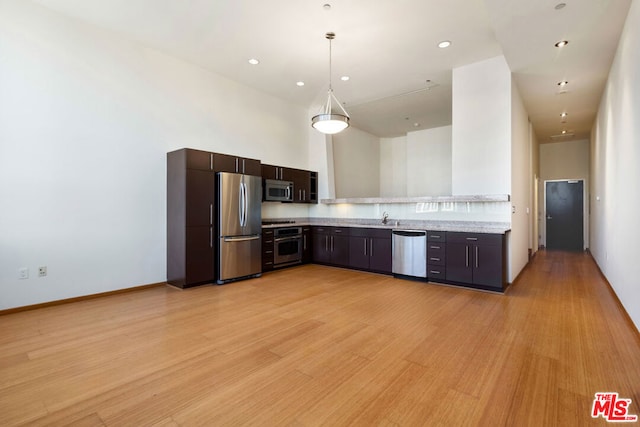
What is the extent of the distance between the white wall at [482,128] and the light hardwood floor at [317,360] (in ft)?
5.76

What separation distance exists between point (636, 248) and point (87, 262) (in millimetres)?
6055

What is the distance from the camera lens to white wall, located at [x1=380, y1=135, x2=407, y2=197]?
9461 millimetres

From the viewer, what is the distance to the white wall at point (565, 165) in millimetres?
8734

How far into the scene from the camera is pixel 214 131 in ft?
17.3

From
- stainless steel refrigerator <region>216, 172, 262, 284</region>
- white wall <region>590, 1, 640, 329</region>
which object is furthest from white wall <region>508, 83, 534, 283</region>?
stainless steel refrigerator <region>216, 172, 262, 284</region>

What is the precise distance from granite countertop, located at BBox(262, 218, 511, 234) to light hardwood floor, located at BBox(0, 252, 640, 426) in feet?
3.12

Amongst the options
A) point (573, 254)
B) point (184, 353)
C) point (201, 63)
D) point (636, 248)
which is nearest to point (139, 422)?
point (184, 353)

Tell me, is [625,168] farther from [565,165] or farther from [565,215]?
[565,165]

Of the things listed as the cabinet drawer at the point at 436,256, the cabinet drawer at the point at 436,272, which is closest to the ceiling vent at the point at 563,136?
the cabinet drawer at the point at 436,256

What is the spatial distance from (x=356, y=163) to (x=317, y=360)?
271 inches

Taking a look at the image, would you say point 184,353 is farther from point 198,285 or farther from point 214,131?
point 214,131

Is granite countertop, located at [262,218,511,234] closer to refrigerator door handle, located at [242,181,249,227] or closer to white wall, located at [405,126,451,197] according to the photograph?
refrigerator door handle, located at [242,181,249,227]

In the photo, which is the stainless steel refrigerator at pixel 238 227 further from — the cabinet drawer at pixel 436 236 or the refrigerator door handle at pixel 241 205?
the cabinet drawer at pixel 436 236

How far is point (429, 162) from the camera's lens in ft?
27.9
